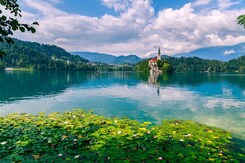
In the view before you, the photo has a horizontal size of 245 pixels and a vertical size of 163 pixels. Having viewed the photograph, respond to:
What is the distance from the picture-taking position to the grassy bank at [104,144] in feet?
32.2

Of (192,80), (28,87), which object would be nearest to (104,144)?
(28,87)

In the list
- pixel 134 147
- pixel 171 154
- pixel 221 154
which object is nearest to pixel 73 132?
pixel 134 147

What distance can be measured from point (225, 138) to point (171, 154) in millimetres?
6564

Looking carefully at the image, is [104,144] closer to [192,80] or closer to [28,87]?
[28,87]

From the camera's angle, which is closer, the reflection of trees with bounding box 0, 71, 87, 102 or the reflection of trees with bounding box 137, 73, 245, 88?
the reflection of trees with bounding box 0, 71, 87, 102

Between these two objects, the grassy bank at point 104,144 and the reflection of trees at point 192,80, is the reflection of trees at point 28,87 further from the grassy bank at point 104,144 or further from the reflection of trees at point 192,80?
the reflection of trees at point 192,80

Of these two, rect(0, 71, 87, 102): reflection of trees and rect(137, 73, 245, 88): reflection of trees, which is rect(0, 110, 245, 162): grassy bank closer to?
rect(0, 71, 87, 102): reflection of trees

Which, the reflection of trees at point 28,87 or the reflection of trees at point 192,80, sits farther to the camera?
the reflection of trees at point 192,80

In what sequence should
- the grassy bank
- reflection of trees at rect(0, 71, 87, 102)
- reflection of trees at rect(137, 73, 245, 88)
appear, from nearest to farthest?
the grassy bank
reflection of trees at rect(0, 71, 87, 102)
reflection of trees at rect(137, 73, 245, 88)

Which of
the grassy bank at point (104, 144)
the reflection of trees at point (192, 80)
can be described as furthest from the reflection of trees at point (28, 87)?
the reflection of trees at point (192, 80)

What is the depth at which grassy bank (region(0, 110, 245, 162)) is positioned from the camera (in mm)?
9828

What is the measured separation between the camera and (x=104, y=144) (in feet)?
36.8

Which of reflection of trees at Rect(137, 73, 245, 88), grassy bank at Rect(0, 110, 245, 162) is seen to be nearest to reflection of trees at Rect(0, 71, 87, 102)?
grassy bank at Rect(0, 110, 245, 162)

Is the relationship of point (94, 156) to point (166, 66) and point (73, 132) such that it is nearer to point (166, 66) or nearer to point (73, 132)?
point (73, 132)
